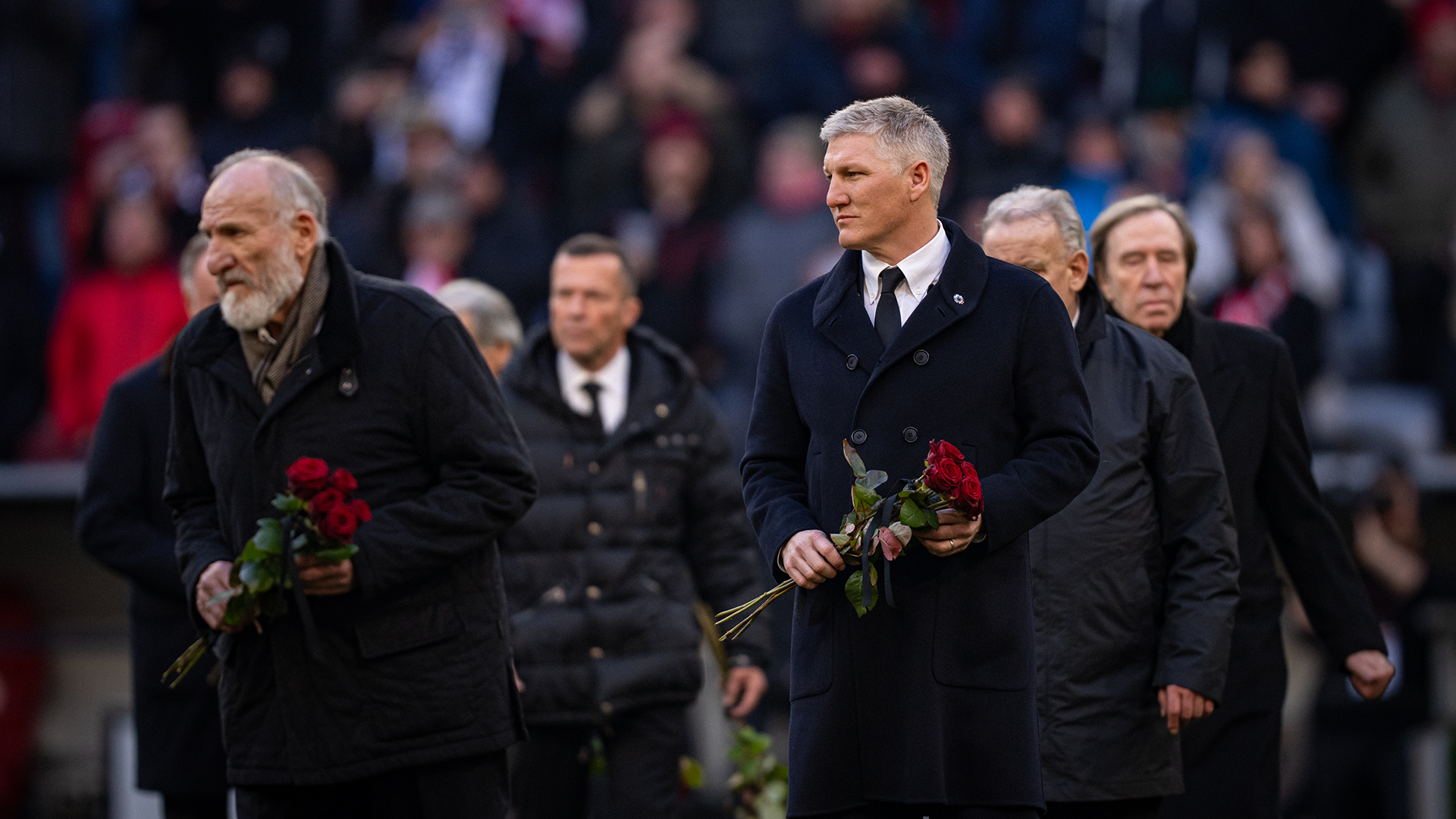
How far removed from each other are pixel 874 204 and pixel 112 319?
7.69 meters

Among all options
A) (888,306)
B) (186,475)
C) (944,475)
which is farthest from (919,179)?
(186,475)

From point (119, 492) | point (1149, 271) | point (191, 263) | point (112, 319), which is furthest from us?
point (112, 319)

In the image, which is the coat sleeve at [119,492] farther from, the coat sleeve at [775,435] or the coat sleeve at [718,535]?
the coat sleeve at [775,435]

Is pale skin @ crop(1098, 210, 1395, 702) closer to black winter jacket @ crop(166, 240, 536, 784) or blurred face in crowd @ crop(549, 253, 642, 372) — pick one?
blurred face in crowd @ crop(549, 253, 642, 372)

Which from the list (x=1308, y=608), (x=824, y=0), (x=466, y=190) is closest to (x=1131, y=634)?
(x=1308, y=608)

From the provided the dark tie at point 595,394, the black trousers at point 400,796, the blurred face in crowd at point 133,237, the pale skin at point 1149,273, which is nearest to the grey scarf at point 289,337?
the black trousers at point 400,796

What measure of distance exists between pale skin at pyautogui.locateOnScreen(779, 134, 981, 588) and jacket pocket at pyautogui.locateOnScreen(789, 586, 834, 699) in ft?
0.34

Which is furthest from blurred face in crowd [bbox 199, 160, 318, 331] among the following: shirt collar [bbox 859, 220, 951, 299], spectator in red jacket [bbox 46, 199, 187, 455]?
spectator in red jacket [bbox 46, 199, 187, 455]

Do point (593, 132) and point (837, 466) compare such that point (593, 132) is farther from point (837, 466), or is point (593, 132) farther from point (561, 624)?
point (837, 466)

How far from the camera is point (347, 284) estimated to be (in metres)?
4.52

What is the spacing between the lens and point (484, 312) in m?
6.57

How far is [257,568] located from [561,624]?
6.41 ft

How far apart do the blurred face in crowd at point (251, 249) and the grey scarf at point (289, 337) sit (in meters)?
0.04

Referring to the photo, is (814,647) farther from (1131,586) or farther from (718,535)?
(718,535)
